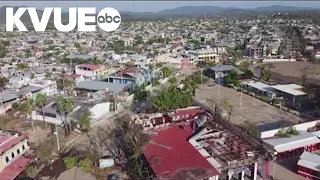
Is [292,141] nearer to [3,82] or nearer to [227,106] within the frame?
[227,106]

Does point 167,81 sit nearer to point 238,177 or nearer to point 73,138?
point 73,138

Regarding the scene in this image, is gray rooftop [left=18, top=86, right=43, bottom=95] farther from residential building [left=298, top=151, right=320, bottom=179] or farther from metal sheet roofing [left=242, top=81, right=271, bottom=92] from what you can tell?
residential building [left=298, top=151, right=320, bottom=179]

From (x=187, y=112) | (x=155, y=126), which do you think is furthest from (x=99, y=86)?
(x=155, y=126)

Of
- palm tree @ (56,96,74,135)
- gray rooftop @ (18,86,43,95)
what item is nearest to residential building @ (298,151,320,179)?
palm tree @ (56,96,74,135)

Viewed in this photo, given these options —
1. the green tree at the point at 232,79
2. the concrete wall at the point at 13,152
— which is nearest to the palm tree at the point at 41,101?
the concrete wall at the point at 13,152

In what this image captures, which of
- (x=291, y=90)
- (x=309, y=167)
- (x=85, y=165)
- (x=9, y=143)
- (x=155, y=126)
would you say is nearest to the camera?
(x=309, y=167)

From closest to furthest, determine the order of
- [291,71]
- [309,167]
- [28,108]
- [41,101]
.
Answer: [309,167] < [41,101] < [28,108] < [291,71]

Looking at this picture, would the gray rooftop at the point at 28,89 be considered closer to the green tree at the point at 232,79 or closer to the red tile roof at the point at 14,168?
the red tile roof at the point at 14,168

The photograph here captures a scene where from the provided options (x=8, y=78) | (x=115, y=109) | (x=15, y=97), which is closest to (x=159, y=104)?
(x=115, y=109)
